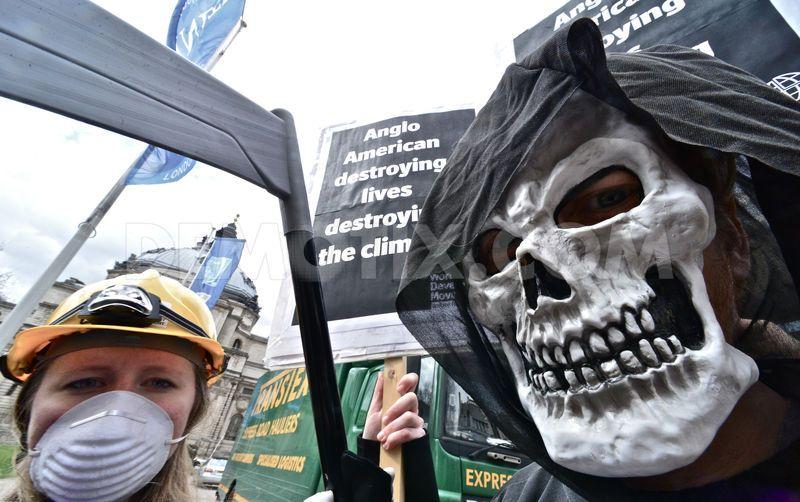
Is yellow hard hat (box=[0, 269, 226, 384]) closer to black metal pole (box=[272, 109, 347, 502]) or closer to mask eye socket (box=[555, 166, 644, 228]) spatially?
black metal pole (box=[272, 109, 347, 502])

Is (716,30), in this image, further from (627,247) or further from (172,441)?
(172,441)

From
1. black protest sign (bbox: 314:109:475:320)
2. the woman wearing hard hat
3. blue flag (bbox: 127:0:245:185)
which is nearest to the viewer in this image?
the woman wearing hard hat

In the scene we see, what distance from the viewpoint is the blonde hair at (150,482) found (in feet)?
4.27

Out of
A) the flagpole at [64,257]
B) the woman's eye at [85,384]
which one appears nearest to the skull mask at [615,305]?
the woman's eye at [85,384]

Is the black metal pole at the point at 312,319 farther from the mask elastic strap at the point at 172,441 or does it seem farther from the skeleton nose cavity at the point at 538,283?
the mask elastic strap at the point at 172,441

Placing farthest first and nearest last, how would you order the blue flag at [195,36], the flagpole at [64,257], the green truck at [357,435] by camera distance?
the blue flag at [195,36], the green truck at [357,435], the flagpole at [64,257]

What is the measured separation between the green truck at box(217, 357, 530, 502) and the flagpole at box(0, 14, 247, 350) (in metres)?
2.65

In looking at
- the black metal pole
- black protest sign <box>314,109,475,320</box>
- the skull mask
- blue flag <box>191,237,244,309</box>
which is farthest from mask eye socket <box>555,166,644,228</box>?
blue flag <box>191,237,244,309</box>

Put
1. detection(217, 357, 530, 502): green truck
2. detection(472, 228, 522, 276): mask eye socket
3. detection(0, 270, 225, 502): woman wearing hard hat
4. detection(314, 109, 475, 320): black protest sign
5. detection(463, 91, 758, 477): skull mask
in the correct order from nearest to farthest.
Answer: detection(463, 91, 758, 477): skull mask, detection(472, 228, 522, 276): mask eye socket, detection(0, 270, 225, 502): woman wearing hard hat, detection(314, 109, 475, 320): black protest sign, detection(217, 357, 530, 502): green truck

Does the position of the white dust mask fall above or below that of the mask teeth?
below

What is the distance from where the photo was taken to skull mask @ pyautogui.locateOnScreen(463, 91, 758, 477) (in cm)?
73

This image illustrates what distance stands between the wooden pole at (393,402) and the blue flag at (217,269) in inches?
285

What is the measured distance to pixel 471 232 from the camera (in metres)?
1.13

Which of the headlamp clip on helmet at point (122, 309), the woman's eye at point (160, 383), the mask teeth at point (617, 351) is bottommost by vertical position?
the mask teeth at point (617, 351)
